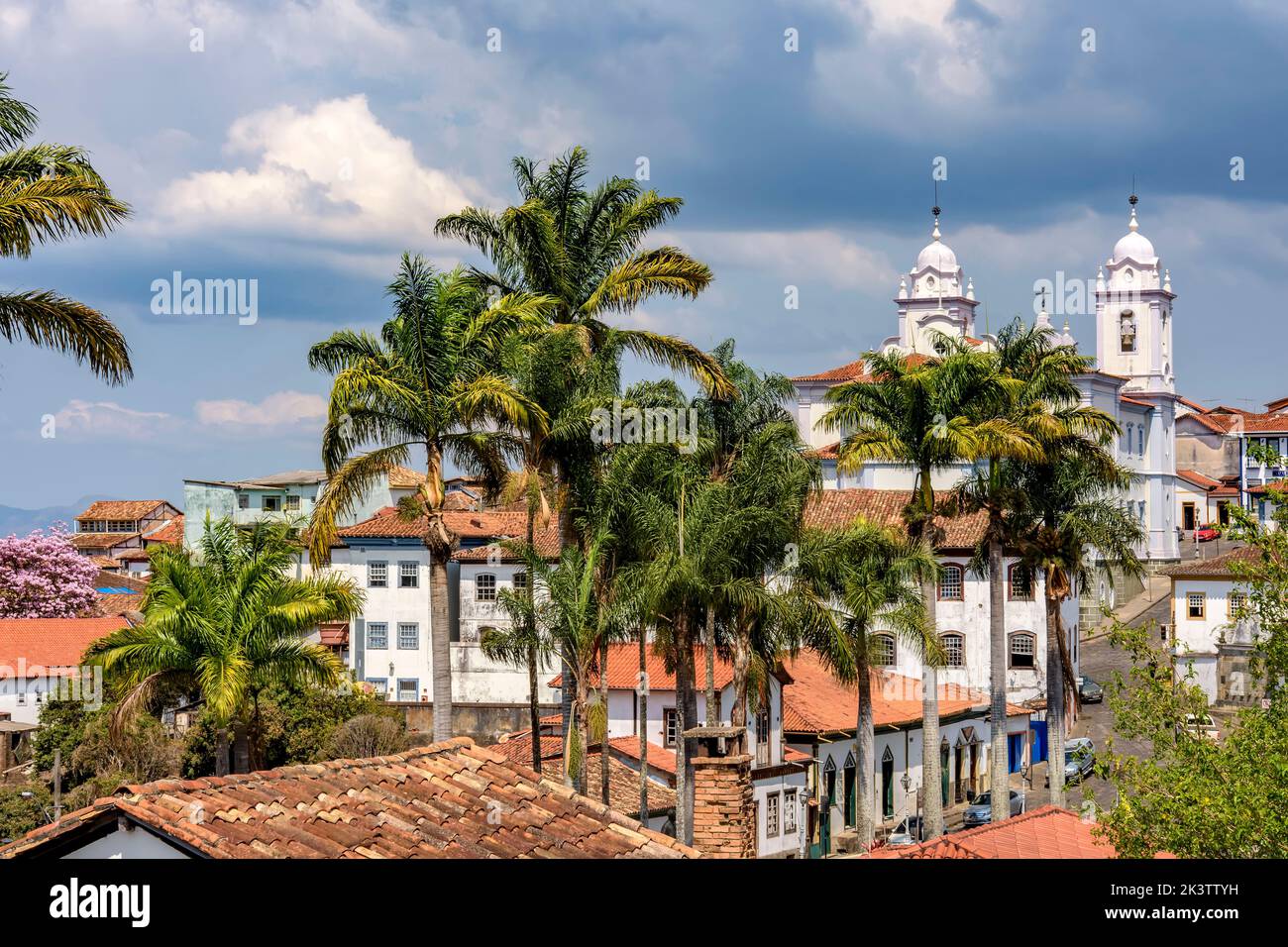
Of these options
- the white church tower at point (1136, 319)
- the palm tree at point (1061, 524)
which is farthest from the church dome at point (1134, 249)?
the palm tree at point (1061, 524)

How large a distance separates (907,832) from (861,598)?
1246cm

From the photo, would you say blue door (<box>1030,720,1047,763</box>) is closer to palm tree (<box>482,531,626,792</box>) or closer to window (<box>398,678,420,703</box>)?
window (<box>398,678,420,703</box>)

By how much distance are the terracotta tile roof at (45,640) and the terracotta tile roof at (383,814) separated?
202ft

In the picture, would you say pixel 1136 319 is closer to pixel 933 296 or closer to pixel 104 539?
pixel 933 296

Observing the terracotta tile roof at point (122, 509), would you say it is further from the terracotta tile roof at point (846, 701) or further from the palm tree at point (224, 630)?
the palm tree at point (224, 630)

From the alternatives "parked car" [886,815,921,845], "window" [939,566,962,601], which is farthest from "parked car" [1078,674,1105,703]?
"parked car" [886,815,921,845]

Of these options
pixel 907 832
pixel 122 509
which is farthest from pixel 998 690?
pixel 122 509

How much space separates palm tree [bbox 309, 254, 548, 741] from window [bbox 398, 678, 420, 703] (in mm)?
44524

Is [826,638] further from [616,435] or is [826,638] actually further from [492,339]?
[492,339]

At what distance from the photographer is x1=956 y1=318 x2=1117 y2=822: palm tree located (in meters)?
48.3

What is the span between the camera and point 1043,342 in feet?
170

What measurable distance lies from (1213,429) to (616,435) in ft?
409
